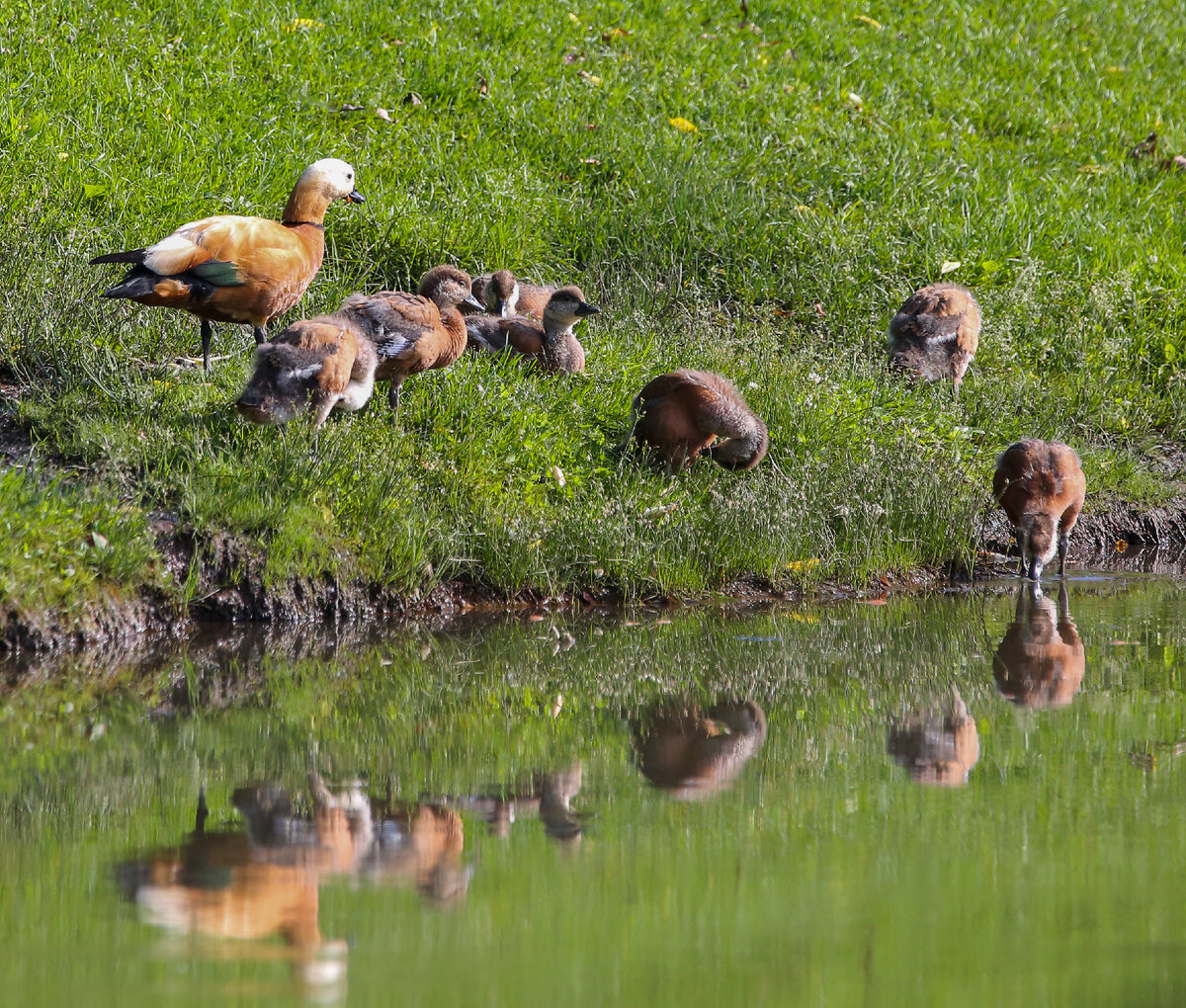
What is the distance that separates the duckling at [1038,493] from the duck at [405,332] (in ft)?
12.0

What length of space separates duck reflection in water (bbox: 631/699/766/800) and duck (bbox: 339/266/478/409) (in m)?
3.32

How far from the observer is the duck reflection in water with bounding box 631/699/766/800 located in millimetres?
4984

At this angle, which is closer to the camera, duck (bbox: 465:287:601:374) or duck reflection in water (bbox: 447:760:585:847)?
duck reflection in water (bbox: 447:760:585:847)

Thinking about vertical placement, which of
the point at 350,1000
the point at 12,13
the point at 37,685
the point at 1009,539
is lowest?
the point at 350,1000

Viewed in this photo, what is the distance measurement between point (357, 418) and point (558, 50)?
730cm

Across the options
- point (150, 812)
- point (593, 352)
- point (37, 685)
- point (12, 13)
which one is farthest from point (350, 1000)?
point (12, 13)

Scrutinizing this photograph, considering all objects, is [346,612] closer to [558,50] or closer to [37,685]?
[37,685]

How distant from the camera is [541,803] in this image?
15.4ft

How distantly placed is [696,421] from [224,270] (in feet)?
9.56

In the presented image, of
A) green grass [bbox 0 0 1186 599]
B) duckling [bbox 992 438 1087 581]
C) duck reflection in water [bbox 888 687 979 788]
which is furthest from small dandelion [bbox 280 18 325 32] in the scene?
duck reflection in water [bbox 888 687 979 788]

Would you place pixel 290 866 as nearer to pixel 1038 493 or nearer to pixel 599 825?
pixel 599 825

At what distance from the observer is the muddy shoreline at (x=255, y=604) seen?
270 inches

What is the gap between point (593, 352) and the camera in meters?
10.6

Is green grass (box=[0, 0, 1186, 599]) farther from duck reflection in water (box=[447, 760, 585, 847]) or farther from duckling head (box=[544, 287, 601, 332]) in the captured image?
duck reflection in water (box=[447, 760, 585, 847])
